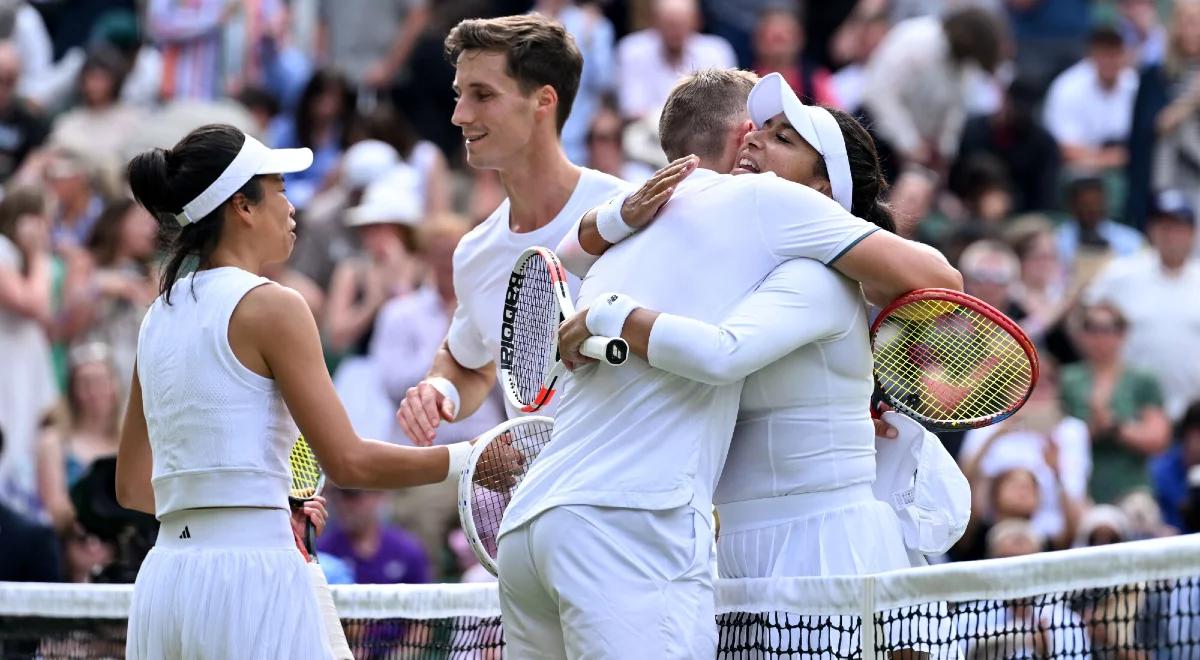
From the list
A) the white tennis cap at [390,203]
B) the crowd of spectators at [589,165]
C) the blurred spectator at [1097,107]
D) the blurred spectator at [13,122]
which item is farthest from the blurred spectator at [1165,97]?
the blurred spectator at [13,122]

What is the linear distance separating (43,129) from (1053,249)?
6.70m

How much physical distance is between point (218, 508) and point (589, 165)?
781 centimetres

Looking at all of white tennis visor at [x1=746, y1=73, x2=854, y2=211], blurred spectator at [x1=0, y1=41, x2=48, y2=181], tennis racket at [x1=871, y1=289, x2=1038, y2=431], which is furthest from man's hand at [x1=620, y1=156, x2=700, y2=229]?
blurred spectator at [x1=0, y1=41, x2=48, y2=181]

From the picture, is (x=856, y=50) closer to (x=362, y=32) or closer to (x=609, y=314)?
(x=362, y=32)

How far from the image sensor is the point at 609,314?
4480mm

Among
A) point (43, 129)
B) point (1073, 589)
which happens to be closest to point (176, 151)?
point (1073, 589)

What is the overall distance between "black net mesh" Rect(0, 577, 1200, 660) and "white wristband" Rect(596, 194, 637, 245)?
0.96m

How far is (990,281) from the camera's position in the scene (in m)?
10.5

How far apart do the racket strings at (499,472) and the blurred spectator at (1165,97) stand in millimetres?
8059

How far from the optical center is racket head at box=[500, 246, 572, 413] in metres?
5.02

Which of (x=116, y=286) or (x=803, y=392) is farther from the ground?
(x=803, y=392)

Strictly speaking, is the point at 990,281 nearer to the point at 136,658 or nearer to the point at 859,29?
the point at 859,29

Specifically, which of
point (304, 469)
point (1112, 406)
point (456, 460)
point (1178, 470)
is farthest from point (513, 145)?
point (1112, 406)

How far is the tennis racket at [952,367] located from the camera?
470cm
